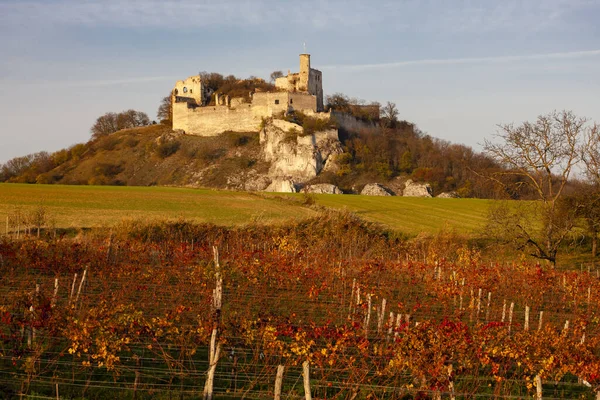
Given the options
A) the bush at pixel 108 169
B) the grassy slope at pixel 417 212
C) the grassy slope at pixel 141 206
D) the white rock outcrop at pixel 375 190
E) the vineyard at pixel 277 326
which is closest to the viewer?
the vineyard at pixel 277 326

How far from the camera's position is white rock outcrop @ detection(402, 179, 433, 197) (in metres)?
69.3

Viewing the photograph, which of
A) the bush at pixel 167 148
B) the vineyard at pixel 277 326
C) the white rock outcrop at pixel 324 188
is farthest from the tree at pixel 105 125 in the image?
the vineyard at pixel 277 326

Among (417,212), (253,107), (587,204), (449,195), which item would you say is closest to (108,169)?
(253,107)

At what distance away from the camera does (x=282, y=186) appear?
72812mm

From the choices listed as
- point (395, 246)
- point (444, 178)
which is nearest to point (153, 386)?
point (395, 246)

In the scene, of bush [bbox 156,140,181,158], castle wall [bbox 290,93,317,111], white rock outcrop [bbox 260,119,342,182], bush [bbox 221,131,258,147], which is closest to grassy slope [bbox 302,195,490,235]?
white rock outcrop [bbox 260,119,342,182]

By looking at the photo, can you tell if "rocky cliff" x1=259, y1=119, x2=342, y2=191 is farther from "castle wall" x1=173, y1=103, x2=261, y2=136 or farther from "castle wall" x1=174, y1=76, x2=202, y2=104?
"castle wall" x1=174, y1=76, x2=202, y2=104

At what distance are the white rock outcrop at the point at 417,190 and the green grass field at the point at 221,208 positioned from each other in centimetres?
1393

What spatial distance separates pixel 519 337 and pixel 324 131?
70647 millimetres

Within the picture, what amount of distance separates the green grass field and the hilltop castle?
111 feet

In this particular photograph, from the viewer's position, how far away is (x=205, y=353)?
12.1 meters

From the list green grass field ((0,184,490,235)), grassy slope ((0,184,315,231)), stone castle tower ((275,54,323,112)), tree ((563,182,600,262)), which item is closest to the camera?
tree ((563,182,600,262))

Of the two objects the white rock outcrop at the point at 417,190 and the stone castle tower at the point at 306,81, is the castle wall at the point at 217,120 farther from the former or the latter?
the white rock outcrop at the point at 417,190

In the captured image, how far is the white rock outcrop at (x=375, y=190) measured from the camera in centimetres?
6900
